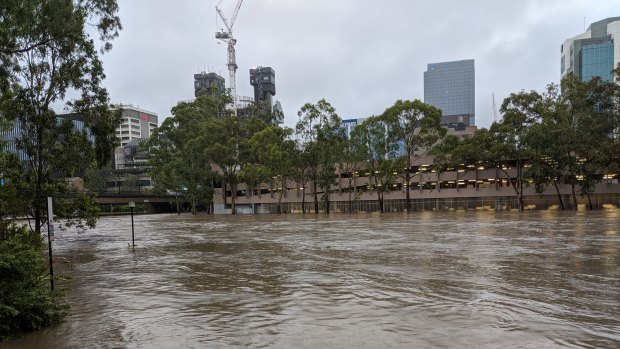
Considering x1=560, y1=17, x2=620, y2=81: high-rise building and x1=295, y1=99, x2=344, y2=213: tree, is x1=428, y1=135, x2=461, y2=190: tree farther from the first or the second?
x1=560, y1=17, x2=620, y2=81: high-rise building

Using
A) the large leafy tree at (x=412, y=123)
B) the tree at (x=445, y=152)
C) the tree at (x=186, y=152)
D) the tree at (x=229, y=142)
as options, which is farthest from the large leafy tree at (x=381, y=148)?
the tree at (x=186, y=152)

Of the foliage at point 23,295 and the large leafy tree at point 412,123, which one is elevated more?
the large leafy tree at point 412,123

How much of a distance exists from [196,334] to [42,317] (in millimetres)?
2906

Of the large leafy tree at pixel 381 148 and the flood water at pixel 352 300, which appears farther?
the large leafy tree at pixel 381 148

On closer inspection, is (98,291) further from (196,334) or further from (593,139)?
(593,139)

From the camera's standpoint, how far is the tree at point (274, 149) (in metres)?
65.9

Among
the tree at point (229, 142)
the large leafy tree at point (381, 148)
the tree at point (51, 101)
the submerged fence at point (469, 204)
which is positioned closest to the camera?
the tree at point (51, 101)

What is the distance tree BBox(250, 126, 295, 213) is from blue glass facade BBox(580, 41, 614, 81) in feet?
285

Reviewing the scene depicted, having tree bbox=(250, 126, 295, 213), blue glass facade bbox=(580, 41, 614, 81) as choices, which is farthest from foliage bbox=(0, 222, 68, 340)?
blue glass facade bbox=(580, 41, 614, 81)

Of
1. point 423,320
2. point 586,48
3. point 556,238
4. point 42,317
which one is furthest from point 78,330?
point 586,48

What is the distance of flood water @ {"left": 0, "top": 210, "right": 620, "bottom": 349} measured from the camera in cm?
767

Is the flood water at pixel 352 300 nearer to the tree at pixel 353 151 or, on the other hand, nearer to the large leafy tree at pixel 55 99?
the large leafy tree at pixel 55 99

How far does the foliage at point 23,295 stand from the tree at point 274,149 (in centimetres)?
5630

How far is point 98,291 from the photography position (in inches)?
488
